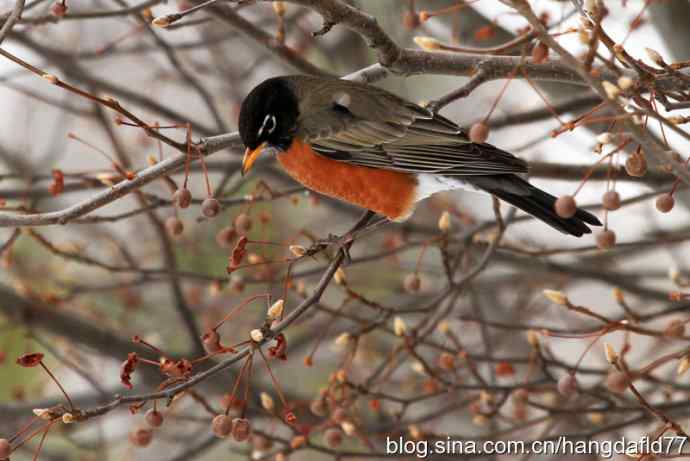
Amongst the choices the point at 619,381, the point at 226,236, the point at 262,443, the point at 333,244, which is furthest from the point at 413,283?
the point at 619,381

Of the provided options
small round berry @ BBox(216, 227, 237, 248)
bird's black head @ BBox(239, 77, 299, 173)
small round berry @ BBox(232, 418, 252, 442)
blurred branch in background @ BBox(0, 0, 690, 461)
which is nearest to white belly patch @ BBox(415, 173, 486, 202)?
blurred branch in background @ BBox(0, 0, 690, 461)

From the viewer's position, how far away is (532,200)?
2754 mm

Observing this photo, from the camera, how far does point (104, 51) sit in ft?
12.2

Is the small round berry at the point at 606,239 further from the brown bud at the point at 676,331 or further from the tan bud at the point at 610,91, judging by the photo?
the tan bud at the point at 610,91

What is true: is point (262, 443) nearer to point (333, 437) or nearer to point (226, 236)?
point (333, 437)

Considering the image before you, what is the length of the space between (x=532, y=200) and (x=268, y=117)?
98 centimetres

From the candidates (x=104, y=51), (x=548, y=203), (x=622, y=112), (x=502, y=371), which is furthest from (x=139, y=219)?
(x=622, y=112)

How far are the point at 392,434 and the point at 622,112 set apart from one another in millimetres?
2018

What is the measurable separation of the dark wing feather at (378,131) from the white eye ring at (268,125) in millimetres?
137

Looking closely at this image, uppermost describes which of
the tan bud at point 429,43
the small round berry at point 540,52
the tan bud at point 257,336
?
the tan bud at point 429,43

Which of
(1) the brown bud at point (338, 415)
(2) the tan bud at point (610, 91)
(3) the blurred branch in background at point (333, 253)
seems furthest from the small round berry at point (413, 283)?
(2) the tan bud at point (610, 91)

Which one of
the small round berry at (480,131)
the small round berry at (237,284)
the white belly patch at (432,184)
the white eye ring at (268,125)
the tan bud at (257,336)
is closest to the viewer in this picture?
the tan bud at (257,336)

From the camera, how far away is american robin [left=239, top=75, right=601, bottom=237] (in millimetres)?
2916

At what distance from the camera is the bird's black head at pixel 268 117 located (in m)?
2.87
